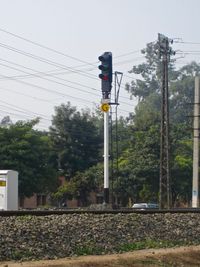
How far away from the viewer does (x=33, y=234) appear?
55.3ft

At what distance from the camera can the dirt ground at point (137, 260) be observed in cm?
1510

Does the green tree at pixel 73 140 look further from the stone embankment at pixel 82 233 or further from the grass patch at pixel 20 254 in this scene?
the grass patch at pixel 20 254

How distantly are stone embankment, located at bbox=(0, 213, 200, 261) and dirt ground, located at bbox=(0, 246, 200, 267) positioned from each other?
490 mm

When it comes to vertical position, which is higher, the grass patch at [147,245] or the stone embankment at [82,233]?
the stone embankment at [82,233]

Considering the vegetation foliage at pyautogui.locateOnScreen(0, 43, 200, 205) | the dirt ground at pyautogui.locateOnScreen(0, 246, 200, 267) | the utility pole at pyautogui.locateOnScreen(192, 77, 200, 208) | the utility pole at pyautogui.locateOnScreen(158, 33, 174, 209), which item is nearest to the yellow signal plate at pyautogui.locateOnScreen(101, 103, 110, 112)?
the dirt ground at pyautogui.locateOnScreen(0, 246, 200, 267)

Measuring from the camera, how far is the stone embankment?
52.7 ft

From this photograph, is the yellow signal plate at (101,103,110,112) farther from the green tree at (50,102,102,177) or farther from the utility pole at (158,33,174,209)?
the green tree at (50,102,102,177)

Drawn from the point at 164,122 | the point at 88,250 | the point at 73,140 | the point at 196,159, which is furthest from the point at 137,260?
the point at 73,140

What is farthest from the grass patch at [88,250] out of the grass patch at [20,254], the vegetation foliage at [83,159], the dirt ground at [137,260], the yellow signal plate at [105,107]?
the vegetation foliage at [83,159]

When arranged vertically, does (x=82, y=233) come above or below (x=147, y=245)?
above

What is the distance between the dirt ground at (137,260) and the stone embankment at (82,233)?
1.61ft

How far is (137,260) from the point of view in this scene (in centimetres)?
1714

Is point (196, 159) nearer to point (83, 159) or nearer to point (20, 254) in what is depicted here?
point (83, 159)

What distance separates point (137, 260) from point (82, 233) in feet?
6.60
